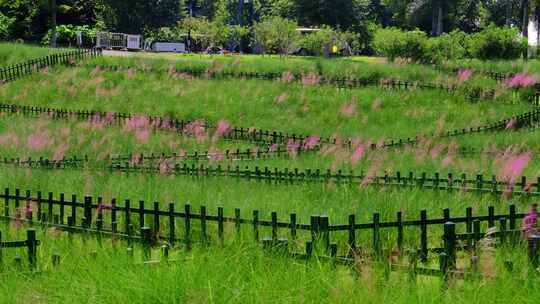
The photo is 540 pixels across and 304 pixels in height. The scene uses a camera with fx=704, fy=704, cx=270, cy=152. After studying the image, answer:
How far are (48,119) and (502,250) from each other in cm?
1890

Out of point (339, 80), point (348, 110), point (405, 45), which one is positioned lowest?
point (348, 110)

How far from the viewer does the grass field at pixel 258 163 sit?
5855 millimetres

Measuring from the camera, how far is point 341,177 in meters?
12.1

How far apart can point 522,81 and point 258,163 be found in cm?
1366

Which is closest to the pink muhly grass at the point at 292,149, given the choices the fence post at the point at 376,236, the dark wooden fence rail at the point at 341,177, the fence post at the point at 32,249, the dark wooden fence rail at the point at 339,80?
the dark wooden fence rail at the point at 341,177

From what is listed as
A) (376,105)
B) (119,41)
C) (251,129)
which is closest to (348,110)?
(376,105)

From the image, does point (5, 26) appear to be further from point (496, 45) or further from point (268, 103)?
point (496, 45)

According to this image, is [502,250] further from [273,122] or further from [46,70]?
[46,70]

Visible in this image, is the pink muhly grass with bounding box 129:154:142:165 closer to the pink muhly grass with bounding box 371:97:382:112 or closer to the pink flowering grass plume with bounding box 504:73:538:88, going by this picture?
the pink muhly grass with bounding box 371:97:382:112

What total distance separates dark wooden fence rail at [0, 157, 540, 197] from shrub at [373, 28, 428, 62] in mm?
20726

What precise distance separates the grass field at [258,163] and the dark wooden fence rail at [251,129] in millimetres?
300

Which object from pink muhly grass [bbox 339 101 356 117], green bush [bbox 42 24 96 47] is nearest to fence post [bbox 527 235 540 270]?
pink muhly grass [bbox 339 101 356 117]

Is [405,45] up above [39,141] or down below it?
above

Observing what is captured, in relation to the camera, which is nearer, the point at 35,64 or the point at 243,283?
the point at 243,283
